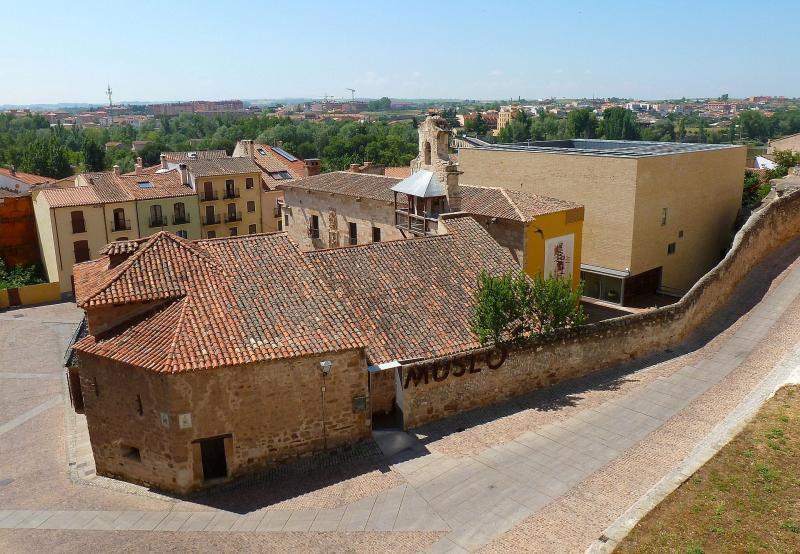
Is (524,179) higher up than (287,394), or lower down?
higher up

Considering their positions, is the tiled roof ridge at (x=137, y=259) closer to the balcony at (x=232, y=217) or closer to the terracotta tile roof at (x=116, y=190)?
the terracotta tile roof at (x=116, y=190)

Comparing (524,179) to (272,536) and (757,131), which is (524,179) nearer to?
(272,536)

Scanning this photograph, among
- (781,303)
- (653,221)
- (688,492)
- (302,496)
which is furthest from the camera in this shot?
(653,221)

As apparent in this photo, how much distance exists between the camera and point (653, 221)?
3192 cm

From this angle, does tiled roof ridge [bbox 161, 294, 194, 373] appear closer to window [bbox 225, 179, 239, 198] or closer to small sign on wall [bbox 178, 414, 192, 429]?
small sign on wall [bbox 178, 414, 192, 429]

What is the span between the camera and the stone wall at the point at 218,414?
14.7 meters

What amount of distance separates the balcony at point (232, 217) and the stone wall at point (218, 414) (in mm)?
34423

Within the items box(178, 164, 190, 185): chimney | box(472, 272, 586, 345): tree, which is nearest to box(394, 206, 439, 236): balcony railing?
box(472, 272, 586, 345): tree

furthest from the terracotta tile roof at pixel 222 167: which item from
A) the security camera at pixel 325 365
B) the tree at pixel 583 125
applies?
the tree at pixel 583 125

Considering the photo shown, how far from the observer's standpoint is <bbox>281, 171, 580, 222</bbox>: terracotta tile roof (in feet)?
88.9

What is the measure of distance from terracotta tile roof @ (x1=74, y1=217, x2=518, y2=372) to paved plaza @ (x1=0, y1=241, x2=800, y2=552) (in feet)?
10.1

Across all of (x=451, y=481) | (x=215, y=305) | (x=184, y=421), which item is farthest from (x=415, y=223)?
(x=184, y=421)

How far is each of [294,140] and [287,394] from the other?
134m

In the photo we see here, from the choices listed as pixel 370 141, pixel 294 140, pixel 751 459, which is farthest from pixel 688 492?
pixel 294 140
